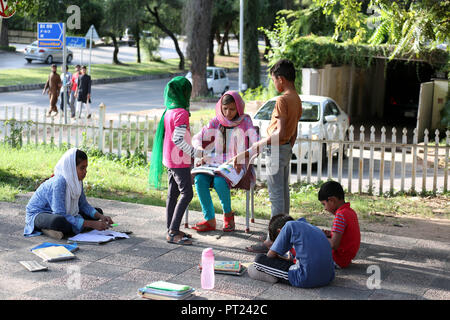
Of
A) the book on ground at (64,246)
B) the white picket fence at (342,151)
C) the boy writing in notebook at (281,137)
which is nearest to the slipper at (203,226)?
the boy writing in notebook at (281,137)

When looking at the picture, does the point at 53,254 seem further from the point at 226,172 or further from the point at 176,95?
the point at 226,172

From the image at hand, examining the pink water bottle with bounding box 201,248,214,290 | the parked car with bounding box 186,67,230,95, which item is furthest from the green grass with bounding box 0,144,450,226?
the parked car with bounding box 186,67,230,95

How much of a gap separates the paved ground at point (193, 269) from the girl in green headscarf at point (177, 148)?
31 centimetres

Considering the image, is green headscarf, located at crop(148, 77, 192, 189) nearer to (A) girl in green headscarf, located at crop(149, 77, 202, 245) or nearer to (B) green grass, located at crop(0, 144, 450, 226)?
(A) girl in green headscarf, located at crop(149, 77, 202, 245)

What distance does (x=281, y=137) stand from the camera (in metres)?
6.56

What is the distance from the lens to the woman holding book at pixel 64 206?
652cm

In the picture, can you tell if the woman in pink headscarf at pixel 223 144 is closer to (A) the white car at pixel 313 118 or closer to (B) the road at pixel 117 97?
(A) the white car at pixel 313 118

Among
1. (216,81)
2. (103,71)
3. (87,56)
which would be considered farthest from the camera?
(87,56)

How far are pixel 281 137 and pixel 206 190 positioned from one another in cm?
124

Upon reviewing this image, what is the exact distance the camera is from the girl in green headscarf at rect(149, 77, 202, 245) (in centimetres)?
657

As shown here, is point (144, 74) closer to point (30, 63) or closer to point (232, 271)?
point (30, 63)

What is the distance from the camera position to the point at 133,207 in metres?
8.47

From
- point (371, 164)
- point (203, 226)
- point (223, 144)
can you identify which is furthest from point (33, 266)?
point (371, 164)

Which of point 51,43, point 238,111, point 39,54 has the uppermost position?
point 39,54
